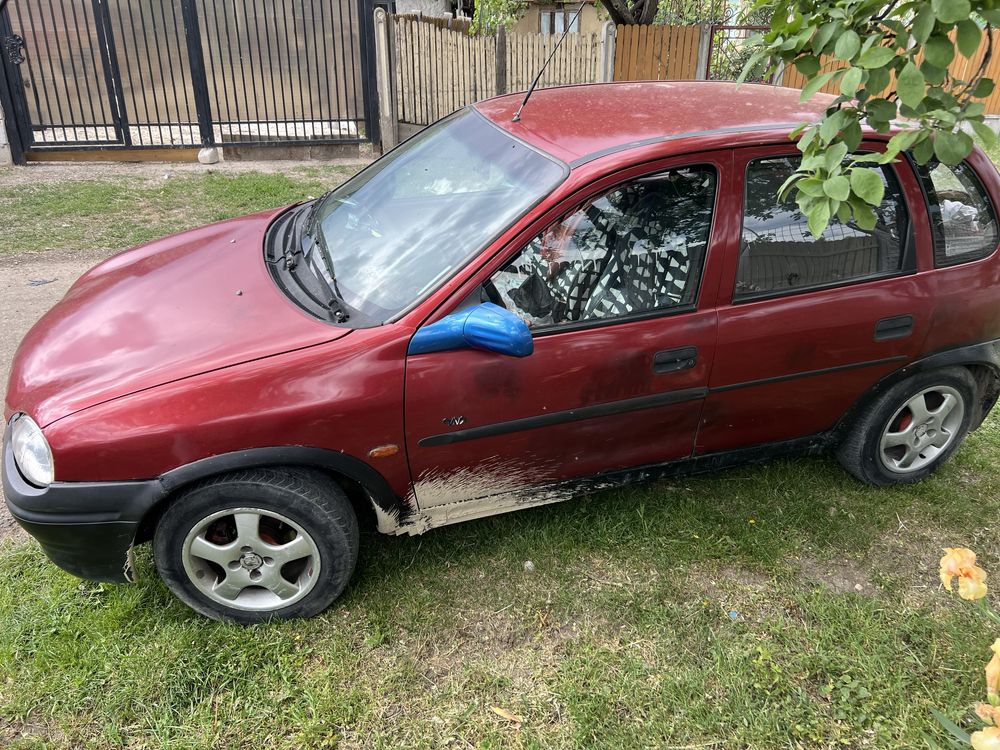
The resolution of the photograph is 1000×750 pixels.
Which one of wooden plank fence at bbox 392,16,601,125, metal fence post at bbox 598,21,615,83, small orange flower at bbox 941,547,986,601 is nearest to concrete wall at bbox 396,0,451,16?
wooden plank fence at bbox 392,16,601,125

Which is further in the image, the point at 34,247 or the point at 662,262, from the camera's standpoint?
the point at 34,247

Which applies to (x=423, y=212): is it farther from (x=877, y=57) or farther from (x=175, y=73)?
(x=175, y=73)

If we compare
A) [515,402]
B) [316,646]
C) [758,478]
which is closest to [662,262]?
[515,402]

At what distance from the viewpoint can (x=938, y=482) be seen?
3623mm

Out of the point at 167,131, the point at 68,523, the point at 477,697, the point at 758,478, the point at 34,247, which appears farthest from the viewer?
the point at 167,131

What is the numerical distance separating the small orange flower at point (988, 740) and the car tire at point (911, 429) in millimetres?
2077

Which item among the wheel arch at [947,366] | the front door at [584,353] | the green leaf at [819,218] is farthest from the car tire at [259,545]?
the wheel arch at [947,366]

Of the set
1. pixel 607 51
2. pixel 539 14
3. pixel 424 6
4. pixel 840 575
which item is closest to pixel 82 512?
pixel 840 575

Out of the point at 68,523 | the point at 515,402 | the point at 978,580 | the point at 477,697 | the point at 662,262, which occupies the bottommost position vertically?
the point at 477,697

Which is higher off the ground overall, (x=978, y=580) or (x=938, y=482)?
(x=978, y=580)

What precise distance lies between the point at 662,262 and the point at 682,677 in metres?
1.49

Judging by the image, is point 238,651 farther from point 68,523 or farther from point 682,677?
point 682,677

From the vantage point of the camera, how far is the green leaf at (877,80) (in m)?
1.66

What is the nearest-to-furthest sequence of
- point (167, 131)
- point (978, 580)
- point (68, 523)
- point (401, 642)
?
point (978, 580) < point (68, 523) < point (401, 642) < point (167, 131)
